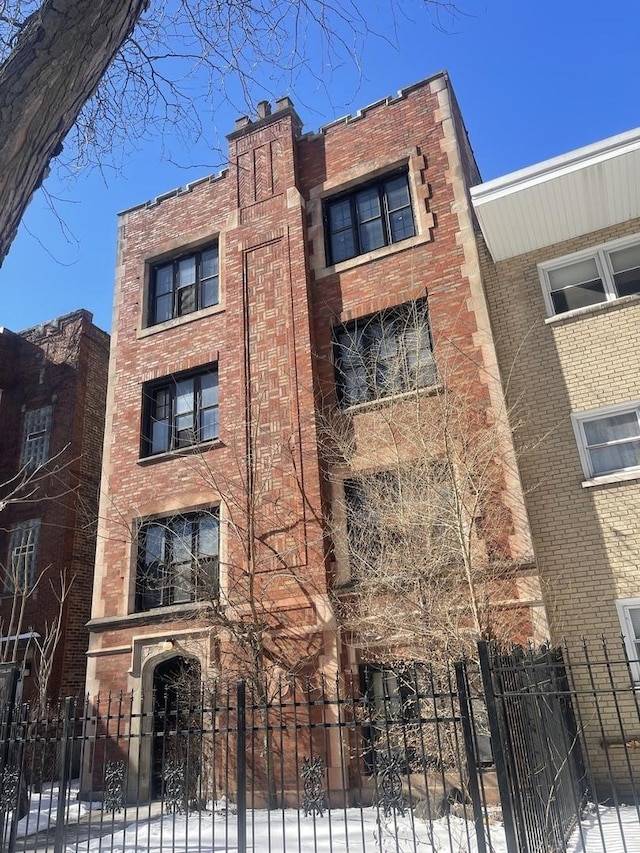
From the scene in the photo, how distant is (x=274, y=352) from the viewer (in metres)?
14.8

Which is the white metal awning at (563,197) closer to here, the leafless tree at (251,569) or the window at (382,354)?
the window at (382,354)

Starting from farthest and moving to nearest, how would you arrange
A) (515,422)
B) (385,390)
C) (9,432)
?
(9,432), (385,390), (515,422)

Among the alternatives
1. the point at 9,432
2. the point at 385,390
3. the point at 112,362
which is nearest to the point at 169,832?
the point at 385,390

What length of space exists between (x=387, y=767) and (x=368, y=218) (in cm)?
1169

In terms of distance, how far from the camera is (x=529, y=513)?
1178 cm

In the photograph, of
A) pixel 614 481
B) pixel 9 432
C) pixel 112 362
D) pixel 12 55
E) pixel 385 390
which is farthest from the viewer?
pixel 9 432

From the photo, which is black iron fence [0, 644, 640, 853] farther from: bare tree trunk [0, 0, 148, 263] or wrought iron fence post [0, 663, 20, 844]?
bare tree trunk [0, 0, 148, 263]

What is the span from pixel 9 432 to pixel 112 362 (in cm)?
612

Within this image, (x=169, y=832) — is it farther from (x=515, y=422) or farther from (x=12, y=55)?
(x=12, y=55)

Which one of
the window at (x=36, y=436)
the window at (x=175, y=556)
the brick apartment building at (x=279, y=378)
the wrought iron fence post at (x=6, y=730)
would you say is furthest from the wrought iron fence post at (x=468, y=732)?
the window at (x=36, y=436)

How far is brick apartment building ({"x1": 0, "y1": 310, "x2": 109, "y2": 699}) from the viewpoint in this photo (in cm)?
1784

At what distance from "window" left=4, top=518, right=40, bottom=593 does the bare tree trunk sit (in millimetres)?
16981

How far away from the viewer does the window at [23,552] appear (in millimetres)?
18688

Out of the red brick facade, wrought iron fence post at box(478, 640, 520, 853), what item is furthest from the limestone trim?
wrought iron fence post at box(478, 640, 520, 853)
